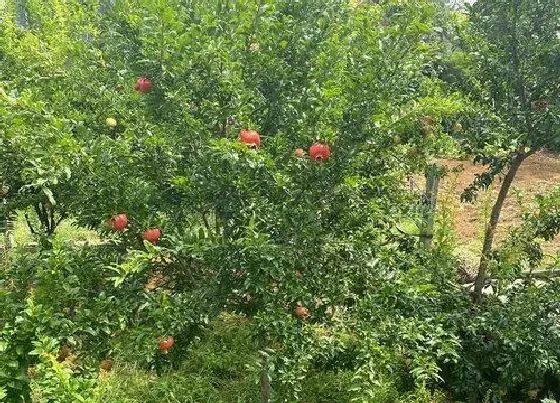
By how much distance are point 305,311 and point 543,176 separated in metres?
9.67

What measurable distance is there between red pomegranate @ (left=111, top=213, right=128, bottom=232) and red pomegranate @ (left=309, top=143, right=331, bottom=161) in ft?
2.94

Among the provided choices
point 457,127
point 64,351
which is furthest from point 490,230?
point 64,351

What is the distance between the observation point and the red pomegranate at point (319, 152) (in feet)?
Result: 8.51

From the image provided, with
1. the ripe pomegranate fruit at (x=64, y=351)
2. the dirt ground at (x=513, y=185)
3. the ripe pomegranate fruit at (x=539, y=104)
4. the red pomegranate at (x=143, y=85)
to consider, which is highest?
the dirt ground at (x=513, y=185)

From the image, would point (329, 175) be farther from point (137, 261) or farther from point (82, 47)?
point (82, 47)

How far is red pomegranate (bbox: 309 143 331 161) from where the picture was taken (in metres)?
2.59

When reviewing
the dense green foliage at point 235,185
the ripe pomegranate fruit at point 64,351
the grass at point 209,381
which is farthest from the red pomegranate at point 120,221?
the grass at point 209,381

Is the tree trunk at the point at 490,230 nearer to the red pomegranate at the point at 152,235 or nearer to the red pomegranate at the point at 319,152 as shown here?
the red pomegranate at the point at 319,152

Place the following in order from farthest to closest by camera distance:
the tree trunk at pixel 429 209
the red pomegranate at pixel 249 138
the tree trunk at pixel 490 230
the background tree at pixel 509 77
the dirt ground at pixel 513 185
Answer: the dirt ground at pixel 513 185
the tree trunk at pixel 490 230
the tree trunk at pixel 429 209
the background tree at pixel 509 77
the red pomegranate at pixel 249 138

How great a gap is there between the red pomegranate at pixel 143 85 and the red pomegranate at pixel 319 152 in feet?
2.69

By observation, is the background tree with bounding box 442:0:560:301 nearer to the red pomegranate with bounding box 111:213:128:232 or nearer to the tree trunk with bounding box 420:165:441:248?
the tree trunk with bounding box 420:165:441:248

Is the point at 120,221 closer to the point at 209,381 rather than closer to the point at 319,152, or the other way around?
the point at 319,152

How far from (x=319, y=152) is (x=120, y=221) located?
95 cm

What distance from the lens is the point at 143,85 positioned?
2.70 metres
